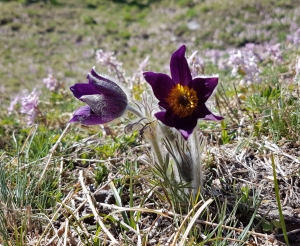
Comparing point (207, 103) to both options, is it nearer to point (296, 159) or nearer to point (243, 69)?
point (296, 159)

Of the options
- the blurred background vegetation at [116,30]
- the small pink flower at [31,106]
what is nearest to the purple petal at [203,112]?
the small pink flower at [31,106]

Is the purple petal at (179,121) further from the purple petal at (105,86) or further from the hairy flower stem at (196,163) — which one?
the purple petal at (105,86)

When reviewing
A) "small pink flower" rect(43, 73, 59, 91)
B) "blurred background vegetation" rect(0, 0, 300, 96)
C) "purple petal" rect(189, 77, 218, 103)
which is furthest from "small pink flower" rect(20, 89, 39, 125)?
"blurred background vegetation" rect(0, 0, 300, 96)

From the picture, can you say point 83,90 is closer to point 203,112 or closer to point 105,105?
point 105,105

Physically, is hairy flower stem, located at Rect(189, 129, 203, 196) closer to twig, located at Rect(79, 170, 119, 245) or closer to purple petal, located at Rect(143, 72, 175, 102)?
purple petal, located at Rect(143, 72, 175, 102)

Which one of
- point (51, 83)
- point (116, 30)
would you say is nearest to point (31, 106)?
point (51, 83)
